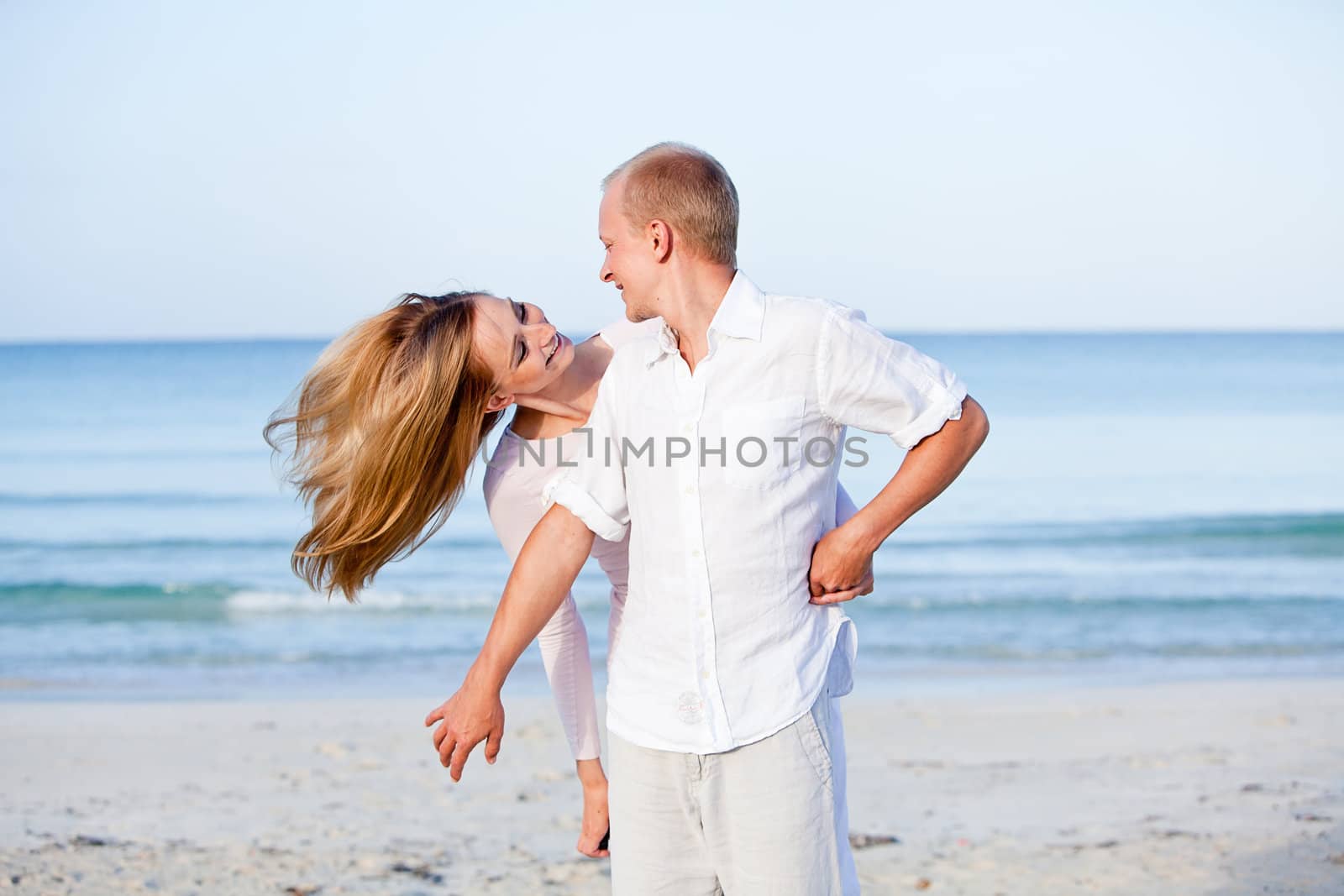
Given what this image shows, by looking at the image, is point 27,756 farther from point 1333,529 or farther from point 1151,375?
point 1151,375

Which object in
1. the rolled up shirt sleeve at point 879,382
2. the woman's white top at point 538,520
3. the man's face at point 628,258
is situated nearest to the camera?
the rolled up shirt sleeve at point 879,382

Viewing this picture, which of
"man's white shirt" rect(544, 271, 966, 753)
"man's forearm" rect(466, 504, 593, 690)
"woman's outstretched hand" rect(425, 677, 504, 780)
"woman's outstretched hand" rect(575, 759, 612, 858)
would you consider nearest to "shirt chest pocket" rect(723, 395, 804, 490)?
"man's white shirt" rect(544, 271, 966, 753)

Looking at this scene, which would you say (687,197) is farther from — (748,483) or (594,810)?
(594,810)

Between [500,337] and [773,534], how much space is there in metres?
0.82

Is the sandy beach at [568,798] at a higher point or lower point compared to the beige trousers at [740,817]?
lower

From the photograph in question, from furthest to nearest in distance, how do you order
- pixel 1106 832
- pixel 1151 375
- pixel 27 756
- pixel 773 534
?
pixel 1151 375, pixel 27 756, pixel 1106 832, pixel 773 534

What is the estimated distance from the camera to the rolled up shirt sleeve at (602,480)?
237 cm

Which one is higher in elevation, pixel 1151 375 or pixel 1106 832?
pixel 1151 375

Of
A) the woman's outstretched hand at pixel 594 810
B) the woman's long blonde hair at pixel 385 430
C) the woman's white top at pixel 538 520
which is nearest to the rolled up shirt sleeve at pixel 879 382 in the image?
the woman's white top at pixel 538 520

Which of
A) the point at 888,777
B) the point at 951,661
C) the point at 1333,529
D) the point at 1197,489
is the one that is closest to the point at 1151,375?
the point at 1197,489

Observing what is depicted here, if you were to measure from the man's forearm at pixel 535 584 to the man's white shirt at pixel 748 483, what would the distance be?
214 mm

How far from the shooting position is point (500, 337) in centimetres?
266

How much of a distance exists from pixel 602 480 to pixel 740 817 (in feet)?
2.26

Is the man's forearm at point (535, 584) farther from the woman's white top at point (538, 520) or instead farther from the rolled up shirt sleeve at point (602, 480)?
the woman's white top at point (538, 520)
